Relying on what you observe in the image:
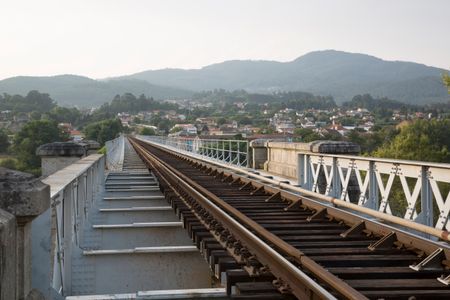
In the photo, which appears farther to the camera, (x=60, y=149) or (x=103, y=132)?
(x=103, y=132)

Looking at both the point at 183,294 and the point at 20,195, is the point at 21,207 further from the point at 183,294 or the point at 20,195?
the point at 183,294

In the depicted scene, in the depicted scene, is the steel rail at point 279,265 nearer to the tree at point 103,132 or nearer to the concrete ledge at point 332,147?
the concrete ledge at point 332,147

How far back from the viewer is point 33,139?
369 ft

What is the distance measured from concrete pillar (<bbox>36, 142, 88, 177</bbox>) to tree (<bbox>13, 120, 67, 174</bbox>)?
8211 cm

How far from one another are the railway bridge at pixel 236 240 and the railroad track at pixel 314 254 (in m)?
0.01

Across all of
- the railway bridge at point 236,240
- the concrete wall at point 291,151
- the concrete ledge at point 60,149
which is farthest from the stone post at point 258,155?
the railway bridge at point 236,240

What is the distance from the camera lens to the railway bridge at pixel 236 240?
191 inches

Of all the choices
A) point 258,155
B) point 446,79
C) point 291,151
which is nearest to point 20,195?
point 291,151

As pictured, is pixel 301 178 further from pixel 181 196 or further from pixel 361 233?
pixel 361 233

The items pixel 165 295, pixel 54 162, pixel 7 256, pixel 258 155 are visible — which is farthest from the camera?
pixel 258 155

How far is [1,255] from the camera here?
128 inches

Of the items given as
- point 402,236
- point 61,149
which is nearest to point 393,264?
point 402,236

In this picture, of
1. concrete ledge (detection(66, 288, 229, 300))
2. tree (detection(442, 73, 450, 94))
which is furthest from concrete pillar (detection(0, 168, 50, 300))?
tree (detection(442, 73, 450, 94))

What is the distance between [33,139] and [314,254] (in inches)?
4377
